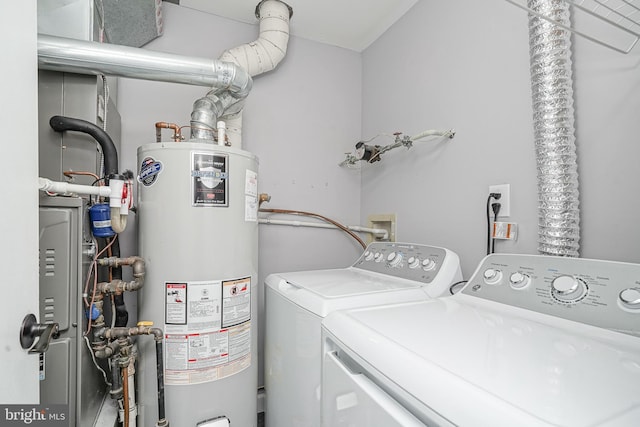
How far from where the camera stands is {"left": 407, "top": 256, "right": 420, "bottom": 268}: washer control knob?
1.19m

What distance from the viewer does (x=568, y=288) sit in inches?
29.9

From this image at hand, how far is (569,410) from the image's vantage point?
38cm

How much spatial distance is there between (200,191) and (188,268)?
271 millimetres

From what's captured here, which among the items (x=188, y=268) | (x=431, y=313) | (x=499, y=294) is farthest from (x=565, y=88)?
(x=188, y=268)

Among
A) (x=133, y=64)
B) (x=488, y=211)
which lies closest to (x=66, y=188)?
(x=133, y=64)

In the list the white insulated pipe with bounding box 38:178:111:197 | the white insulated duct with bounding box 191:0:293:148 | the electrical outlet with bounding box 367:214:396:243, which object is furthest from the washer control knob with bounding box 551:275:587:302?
the white insulated duct with bounding box 191:0:293:148

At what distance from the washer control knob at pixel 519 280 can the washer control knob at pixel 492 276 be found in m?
0.04

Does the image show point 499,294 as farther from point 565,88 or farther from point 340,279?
point 565,88

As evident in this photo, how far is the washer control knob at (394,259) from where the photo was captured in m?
1.27

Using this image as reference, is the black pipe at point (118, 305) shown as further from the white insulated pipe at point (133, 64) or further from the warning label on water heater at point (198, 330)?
the white insulated pipe at point (133, 64)

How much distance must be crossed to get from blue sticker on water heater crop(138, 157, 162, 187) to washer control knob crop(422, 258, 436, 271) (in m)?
1.03

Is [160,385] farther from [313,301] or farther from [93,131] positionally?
[93,131]

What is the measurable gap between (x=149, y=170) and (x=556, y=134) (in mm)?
1329

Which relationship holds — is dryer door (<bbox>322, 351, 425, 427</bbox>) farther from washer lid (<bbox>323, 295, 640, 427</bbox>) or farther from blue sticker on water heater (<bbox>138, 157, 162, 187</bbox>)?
blue sticker on water heater (<bbox>138, 157, 162, 187</bbox>)
